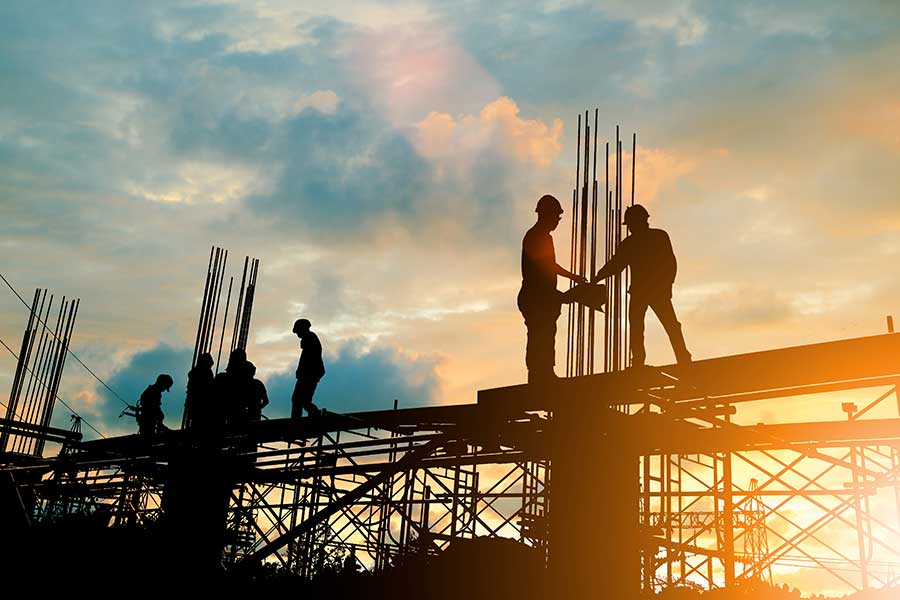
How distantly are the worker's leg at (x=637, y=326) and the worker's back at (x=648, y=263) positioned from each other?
106 mm


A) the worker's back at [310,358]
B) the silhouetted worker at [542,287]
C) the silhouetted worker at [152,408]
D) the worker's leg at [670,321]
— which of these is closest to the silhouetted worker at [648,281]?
the worker's leg at [670,321]

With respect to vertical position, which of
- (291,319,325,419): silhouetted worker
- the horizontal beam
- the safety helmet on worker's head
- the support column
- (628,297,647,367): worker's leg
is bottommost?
the support column

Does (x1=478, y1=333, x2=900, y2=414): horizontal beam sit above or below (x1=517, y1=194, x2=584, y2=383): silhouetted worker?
below

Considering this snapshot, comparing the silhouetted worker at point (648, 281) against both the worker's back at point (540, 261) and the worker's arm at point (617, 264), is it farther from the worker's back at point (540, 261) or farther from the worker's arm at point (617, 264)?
the worker's back at point (540, 261)

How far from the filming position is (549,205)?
9.29 metres

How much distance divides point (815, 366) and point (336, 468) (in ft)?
30.6

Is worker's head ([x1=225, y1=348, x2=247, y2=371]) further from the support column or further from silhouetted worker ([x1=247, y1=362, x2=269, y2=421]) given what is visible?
the support column

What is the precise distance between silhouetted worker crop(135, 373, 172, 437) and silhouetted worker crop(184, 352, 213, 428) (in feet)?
4.22

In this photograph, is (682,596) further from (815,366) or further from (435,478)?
(815,366)

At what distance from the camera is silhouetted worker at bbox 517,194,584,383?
933cm

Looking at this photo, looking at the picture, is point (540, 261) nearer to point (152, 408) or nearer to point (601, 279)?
point (601, 279)

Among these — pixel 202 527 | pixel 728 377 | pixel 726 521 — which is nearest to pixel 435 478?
pixel 202 527

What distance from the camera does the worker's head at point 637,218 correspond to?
9.24 m

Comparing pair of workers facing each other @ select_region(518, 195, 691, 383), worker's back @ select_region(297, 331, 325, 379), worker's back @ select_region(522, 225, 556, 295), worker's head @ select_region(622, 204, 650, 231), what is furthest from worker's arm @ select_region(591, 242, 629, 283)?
worker's back @ select_region(297, 331, 325, 379)
